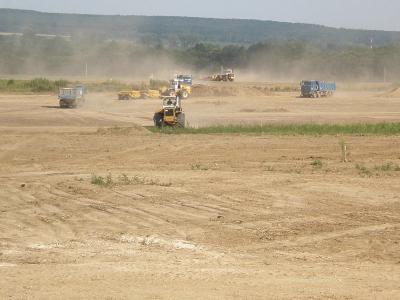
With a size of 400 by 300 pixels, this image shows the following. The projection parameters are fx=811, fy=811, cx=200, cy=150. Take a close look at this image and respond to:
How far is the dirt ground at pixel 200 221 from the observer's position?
392 inches

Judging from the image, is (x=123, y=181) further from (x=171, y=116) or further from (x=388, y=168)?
(x=171, y=116)

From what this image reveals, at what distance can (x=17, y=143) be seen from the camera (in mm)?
29594

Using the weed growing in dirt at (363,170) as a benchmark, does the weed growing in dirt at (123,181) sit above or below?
below

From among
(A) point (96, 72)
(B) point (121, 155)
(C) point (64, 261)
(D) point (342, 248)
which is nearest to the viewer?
(C) point (64, 261)

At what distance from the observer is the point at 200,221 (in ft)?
46.9

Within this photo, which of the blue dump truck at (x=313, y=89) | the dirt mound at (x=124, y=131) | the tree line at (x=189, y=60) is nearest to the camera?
the dirt mound at (x=124, y=131)

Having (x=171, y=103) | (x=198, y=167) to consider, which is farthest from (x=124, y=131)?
(x=198, y=167)

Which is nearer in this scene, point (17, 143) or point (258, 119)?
point (17, 143)

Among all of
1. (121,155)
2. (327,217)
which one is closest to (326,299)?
(327,217)

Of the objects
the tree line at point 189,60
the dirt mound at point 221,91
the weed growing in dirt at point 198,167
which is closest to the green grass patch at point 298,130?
the weed growing in dirt at point 198,167

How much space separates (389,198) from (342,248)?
4.68 m

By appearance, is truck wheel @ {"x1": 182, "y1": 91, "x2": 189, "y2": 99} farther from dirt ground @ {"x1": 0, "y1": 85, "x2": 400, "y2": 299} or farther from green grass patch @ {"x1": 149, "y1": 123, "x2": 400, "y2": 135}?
dirt ground @ {"x1": 0, "y1": 85, "x2": 400, "y2": 299}

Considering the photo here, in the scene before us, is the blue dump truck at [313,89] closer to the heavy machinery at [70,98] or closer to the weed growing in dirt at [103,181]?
the heavy machinery at [70,98]

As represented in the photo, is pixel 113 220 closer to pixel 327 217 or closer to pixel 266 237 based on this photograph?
pixel 266 237
